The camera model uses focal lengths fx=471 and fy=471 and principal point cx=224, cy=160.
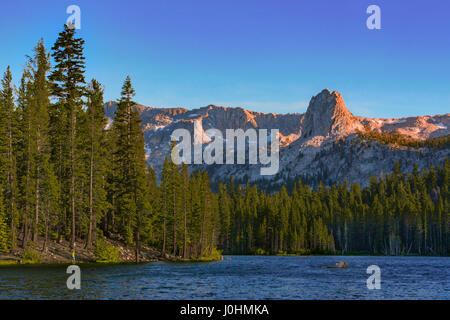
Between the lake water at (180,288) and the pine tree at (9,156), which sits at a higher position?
the pine tree at (9,156)

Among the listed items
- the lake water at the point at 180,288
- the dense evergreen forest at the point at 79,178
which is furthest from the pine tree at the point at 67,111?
the lake water at the point at 180,288

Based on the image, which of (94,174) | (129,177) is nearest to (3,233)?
(94,174)

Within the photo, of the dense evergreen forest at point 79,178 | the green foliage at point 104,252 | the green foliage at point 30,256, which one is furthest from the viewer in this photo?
the green foliage at point 104,252

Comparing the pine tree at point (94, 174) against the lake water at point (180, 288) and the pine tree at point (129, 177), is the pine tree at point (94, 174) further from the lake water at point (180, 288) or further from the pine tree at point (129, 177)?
the lake water at point (180, 288)

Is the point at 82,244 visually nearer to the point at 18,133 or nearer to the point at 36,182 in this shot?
the point at 36,182

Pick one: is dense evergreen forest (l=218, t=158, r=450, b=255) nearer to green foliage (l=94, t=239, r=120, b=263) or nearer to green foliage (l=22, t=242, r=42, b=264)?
green foliage (l=94, t=239, r=120, b=263)

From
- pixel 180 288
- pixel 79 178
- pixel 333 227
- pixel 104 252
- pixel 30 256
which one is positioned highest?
pixel 79 178

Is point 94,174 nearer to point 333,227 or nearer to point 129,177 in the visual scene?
point 129,177

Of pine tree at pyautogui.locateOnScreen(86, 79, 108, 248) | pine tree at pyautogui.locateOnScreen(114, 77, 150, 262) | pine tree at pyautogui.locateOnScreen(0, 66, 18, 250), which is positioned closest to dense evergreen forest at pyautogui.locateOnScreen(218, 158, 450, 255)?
pine tree at pyautogui.locateOnScreen(114, 77, 150, 262)

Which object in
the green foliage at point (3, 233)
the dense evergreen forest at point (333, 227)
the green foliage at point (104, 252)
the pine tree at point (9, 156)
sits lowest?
the dense evergreen forest at point (333, 227)

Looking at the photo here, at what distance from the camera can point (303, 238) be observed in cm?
14625

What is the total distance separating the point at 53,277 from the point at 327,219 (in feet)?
432

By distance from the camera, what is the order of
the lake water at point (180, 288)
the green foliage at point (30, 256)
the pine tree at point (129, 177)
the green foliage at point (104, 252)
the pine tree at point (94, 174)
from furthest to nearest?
the pine tree at point (129, 177) → the pine tree at point (94, 174) → the green foliage at point (104, 252) → the green foliage at point (30, 256) → the lake water at point (180, 288)

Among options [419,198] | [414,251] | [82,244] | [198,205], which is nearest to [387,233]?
A: [414,251]
